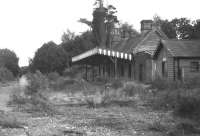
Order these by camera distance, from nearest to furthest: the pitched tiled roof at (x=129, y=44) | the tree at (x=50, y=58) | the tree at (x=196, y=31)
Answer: the pitched tiled roof at (x=129, y=44), the tree at (x=196, y=31), the tree at (x=50, y=58)

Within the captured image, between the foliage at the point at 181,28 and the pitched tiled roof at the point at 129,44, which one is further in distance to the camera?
the foliage at the point at 181,28

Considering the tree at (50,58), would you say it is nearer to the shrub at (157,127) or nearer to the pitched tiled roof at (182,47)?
the pitched tiled roof at (182,47)

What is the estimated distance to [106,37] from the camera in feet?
187

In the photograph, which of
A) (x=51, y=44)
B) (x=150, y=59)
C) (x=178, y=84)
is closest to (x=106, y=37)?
(x=51, y=44)

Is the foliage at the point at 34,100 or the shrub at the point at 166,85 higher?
the shrub at the point at 166,85

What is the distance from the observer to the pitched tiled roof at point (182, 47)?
29.5 metres

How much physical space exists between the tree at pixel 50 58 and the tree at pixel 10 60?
15956mm

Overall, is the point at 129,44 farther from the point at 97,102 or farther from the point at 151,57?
the point at 97,102

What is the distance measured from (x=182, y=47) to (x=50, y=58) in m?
28.5

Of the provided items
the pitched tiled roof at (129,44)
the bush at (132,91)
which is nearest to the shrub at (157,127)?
the bush at (132,91)

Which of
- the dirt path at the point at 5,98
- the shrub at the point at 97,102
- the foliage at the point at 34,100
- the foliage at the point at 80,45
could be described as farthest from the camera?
the foliage at the point at 80,45

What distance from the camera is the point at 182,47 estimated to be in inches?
1196

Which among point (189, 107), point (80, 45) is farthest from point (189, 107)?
point (80, 45)

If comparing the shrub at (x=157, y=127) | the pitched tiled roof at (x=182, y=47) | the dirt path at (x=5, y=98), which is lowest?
the shrub at (x=157, y=127)
